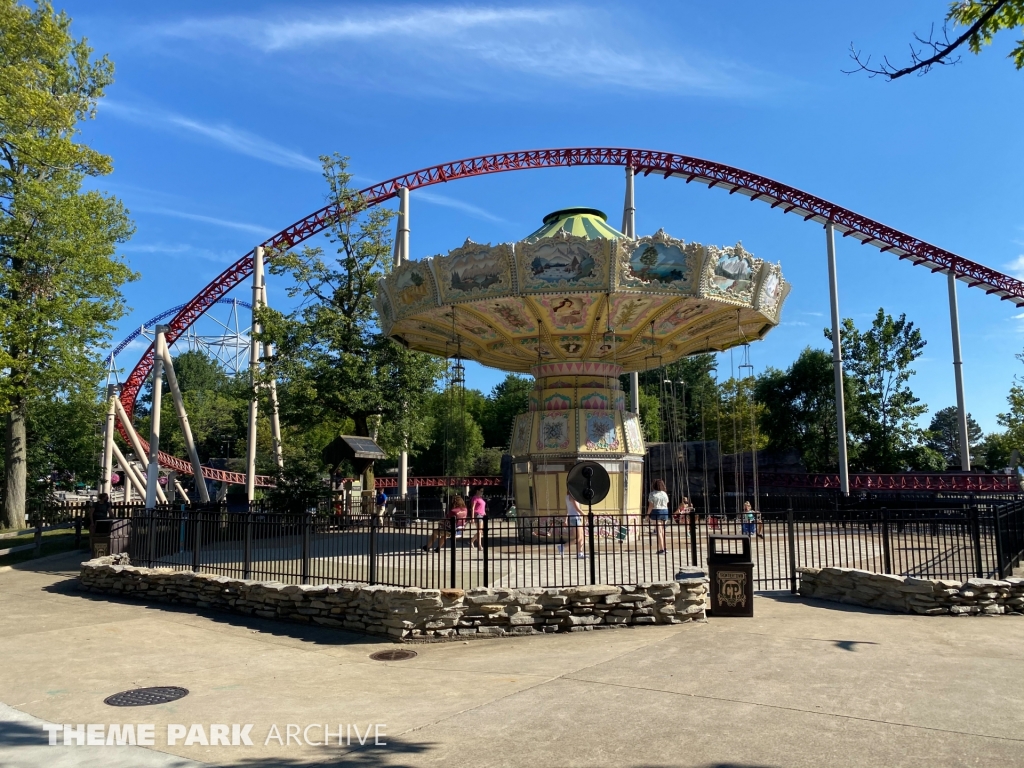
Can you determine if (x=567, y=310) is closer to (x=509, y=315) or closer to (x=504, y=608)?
(x=509, y=315)

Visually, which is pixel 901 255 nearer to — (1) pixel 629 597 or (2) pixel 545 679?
(1) pixel 629 597

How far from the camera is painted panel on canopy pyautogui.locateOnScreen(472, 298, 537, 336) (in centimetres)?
1702

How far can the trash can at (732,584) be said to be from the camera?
33.1ft

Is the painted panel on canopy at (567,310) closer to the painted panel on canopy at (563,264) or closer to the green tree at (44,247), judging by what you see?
the painted panel on canopy at (563,264)

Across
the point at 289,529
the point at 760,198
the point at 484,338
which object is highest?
the point at 760,198

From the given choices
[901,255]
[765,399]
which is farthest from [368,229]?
[765,399]

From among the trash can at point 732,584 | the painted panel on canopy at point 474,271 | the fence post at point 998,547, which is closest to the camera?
the trash can at point 732,584

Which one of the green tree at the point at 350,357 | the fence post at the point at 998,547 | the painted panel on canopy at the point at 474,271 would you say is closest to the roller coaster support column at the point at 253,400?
the green tree at the point at 350,357

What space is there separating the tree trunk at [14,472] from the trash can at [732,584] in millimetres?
25462

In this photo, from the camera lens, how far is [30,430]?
41031mm

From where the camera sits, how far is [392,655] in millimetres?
8898

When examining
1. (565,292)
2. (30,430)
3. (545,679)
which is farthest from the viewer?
(30,430)

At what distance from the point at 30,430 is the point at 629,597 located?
140 ft

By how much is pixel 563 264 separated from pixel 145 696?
11504 mm
